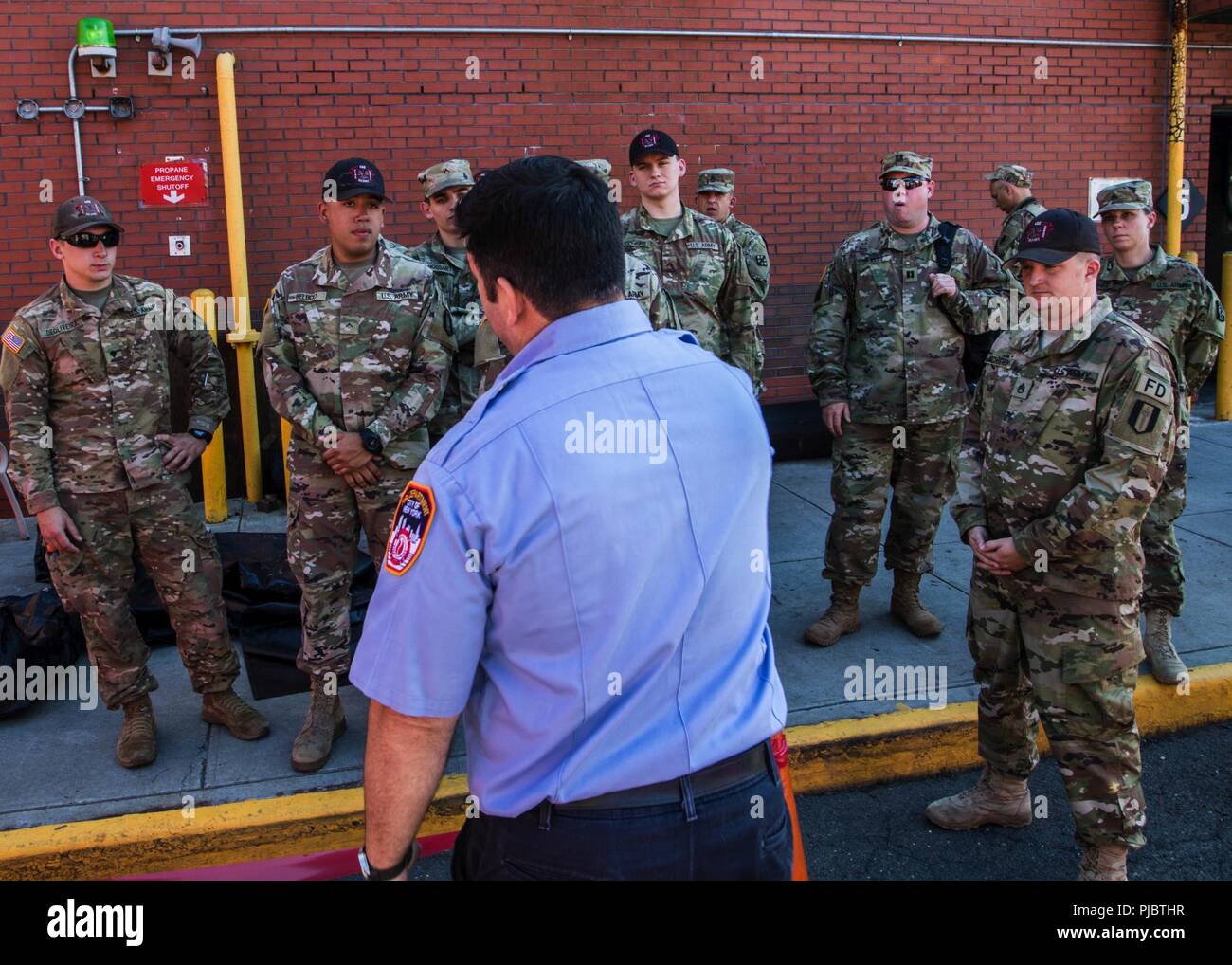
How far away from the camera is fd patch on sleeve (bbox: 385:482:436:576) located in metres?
1.66

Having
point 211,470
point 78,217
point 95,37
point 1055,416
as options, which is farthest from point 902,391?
point 95,37

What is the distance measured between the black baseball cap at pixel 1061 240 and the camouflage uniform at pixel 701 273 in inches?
86.7

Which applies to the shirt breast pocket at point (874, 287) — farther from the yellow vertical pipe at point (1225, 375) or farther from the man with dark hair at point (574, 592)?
the yellow vertical pipe at point (1225, 375)

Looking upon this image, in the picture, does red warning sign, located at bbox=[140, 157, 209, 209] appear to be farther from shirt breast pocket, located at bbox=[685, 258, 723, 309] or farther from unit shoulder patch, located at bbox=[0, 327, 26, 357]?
shirt breast pocket, located at bbox=[685, 258, 723, 309]

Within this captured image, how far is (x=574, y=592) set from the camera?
1.65 metres

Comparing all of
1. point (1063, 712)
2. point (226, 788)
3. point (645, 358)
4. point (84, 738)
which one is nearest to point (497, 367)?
point (226, 788)

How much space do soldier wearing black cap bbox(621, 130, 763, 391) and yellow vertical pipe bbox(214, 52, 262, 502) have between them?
3198 mm

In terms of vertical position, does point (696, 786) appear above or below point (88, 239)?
below

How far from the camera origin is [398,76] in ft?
25.2

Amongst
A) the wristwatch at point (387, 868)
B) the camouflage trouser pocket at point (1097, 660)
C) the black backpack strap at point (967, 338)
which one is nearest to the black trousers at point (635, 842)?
the wristwatch at point (387, 868)

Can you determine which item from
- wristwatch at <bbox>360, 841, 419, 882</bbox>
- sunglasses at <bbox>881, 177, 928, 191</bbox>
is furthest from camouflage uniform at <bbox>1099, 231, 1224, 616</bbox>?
wristwatch at <bbox>360, 841, 419, 882</bbox>

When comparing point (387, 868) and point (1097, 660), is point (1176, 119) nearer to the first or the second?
point (1097, 660)

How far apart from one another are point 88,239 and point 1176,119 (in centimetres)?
906
